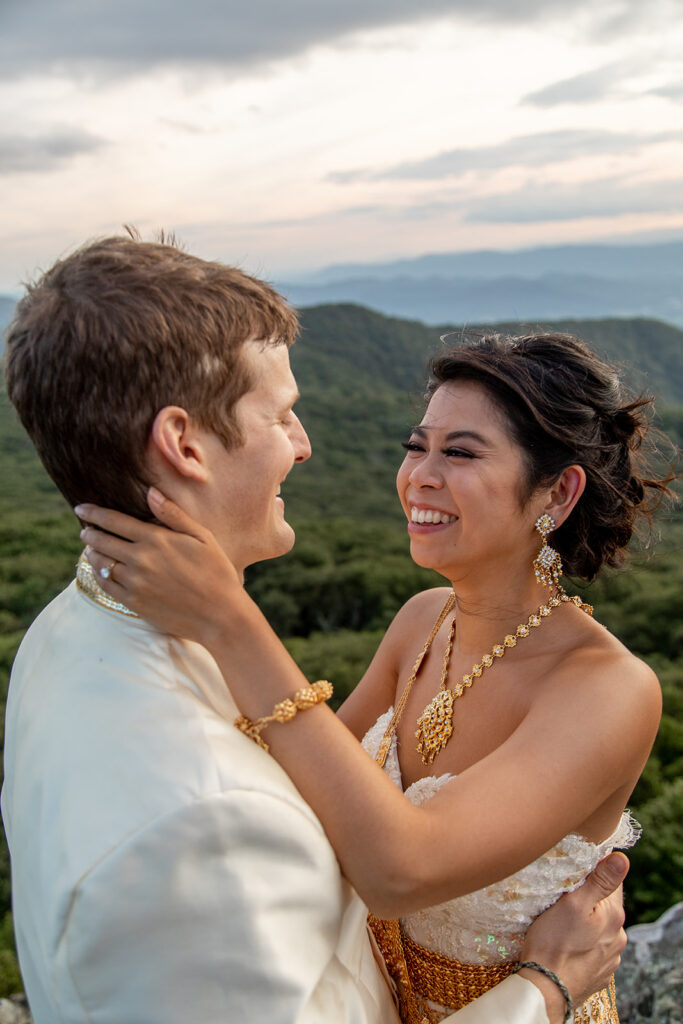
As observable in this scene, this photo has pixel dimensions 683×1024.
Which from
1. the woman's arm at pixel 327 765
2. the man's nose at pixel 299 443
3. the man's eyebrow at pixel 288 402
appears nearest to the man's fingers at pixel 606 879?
the woman's arm at pixel 327 765

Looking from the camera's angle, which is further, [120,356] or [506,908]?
[506,908]

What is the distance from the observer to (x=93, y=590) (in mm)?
1843

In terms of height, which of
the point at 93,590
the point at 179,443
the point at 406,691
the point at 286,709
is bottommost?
the point at 406,691

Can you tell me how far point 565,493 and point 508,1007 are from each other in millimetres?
1501

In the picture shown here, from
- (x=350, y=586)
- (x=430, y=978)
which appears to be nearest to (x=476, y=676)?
(x=430, y=978)

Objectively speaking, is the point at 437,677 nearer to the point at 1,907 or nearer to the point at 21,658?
the point at 21,658

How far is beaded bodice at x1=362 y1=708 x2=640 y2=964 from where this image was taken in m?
2.31

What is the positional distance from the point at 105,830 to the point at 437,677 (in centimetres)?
166

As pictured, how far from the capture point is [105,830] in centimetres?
144

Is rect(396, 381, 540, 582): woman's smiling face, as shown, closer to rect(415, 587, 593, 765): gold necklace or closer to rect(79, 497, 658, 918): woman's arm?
rect(415, 587, 593, 765): gold necklace

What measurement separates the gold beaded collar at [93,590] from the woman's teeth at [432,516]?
1132mm

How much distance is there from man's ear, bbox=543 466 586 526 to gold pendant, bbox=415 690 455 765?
0.71 metres

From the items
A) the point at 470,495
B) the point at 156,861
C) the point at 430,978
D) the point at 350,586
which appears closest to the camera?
the point at 156,861

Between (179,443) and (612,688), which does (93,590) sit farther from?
(612,688)
